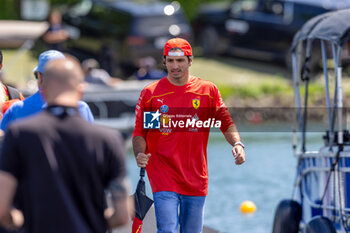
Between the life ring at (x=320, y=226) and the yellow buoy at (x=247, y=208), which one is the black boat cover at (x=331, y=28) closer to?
the life ring at (x=320, y=226)

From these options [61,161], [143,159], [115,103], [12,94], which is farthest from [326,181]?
[115,103]

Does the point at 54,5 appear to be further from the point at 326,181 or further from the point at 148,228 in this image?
the point at 326,181

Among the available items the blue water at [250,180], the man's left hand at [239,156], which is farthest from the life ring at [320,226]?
the blue water at [250,180]

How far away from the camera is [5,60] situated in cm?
2595

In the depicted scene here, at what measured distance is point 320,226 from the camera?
8078mm

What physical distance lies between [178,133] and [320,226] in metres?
2.19

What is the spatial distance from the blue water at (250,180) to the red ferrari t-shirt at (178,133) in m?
5.66

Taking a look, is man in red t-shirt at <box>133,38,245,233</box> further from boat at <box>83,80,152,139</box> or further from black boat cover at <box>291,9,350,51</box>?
boat at <box>83,80,152,139</box>

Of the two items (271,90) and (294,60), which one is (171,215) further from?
(271,90)

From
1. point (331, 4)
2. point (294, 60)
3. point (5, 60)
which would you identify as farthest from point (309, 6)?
point (294, 60)

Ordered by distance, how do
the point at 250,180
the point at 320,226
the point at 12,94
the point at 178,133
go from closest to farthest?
the point at 178,133 → the point at 12,94 → the point at 320,226 → the point at 250,180

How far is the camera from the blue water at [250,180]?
13.6m

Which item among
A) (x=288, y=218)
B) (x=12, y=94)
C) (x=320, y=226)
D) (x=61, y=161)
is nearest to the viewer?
(x=61, y=161)

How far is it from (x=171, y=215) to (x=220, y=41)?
835 inches
